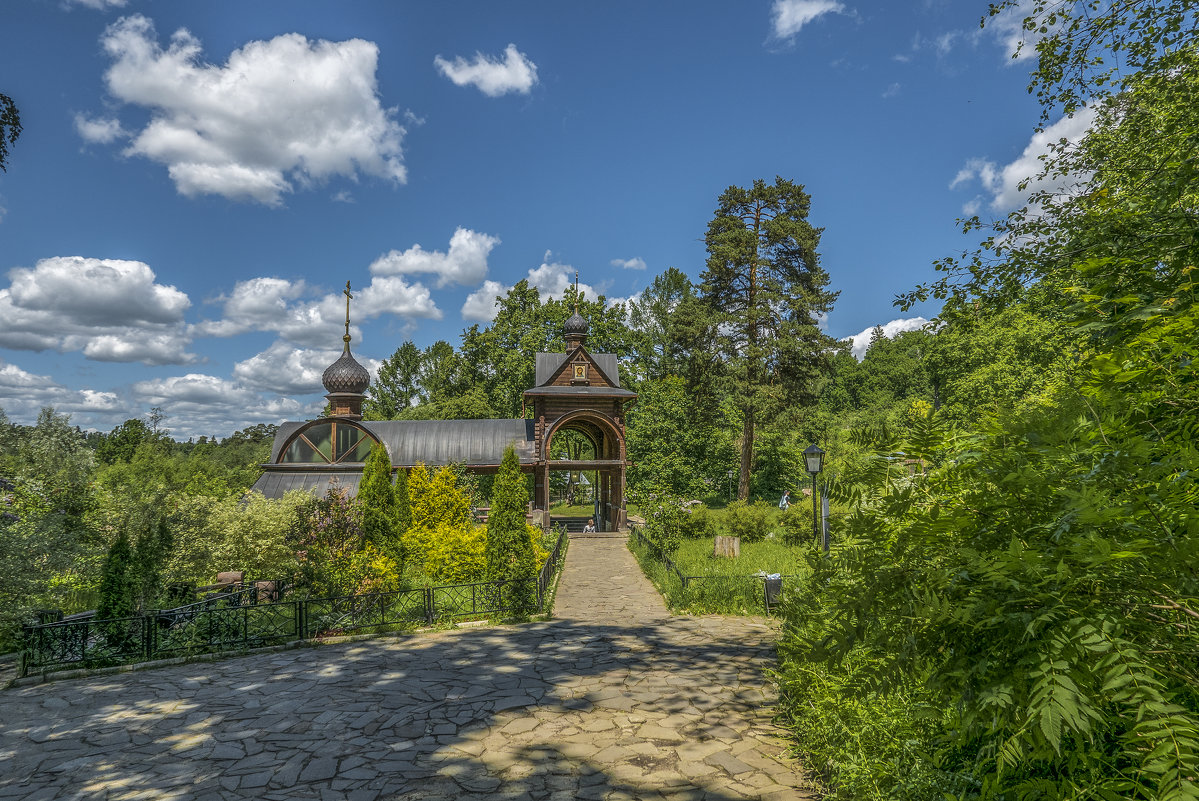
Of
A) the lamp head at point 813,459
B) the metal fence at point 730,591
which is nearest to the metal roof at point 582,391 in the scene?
the lamp head at point 813,459

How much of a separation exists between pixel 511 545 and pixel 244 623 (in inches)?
179

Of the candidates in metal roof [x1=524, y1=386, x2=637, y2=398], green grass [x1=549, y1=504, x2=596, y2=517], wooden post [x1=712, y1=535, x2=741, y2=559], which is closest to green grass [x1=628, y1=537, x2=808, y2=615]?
wooden post [x1=712, y1=535, x2=741, y2=559]

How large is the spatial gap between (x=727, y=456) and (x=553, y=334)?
1292 cm

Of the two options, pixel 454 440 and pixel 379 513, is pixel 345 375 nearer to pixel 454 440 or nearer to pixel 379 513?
pixel 454 440

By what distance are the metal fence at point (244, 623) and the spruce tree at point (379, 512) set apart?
179cm

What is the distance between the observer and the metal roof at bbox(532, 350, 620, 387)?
2561 centimetres

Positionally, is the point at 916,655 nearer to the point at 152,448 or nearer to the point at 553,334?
the point at 553,334

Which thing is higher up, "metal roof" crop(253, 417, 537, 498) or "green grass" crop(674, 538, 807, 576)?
"metal roof" crop(253, 417, 537, 498)

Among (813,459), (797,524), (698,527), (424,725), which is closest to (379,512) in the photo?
(424,725)

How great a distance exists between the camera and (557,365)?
85.0 feet

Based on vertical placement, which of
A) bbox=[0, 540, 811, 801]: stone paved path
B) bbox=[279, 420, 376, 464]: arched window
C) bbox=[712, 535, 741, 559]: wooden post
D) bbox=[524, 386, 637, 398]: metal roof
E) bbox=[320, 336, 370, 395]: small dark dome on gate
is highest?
bbox=[320, 336, 370, 395]: small dark dome on gate

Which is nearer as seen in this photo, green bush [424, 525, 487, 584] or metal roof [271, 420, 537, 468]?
green bush [424, 525, 487, 584]

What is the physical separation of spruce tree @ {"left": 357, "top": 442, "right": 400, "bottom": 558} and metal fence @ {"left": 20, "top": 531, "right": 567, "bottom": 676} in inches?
70.4

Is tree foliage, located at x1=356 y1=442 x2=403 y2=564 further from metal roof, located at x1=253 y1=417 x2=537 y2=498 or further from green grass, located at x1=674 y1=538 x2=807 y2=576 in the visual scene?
metal roof, located at x1=253 y1=417 x2=537 y2=498
